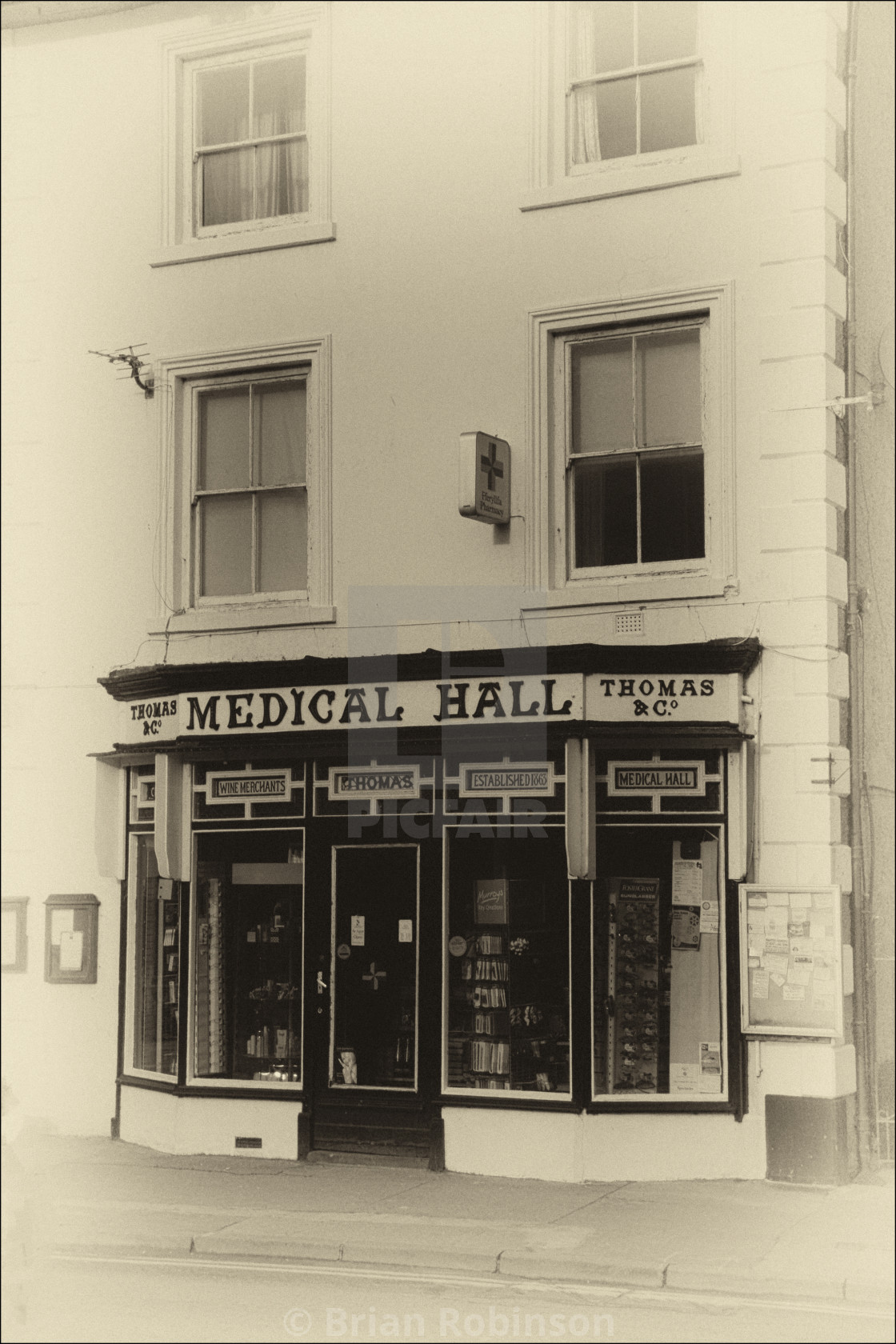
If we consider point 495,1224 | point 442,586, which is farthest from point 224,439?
point 495,1224

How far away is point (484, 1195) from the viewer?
9133 millimetres

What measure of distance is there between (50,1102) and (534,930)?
12.6 feet

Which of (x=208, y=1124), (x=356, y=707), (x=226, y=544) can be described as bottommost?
(x=208, y=1124)

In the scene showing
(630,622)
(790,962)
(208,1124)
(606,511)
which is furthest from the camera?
(208,1124)

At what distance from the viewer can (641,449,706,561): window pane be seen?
9844mm

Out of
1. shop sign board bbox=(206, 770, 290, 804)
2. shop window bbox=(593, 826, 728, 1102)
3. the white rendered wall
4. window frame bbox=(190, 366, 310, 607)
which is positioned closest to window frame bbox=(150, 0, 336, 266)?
window frame bbox=(190, 366, 310, 607)

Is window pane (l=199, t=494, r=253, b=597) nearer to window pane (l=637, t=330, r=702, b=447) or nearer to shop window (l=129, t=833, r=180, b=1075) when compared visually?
shop window (l=129, t=833, r=180, b=1075)

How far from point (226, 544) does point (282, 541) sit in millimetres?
435

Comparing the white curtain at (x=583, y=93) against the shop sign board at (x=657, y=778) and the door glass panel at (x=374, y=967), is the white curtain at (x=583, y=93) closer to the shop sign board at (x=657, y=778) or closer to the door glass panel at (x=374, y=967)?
the shop sign board at (x=657, y=778)

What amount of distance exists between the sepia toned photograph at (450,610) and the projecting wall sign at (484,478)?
44mm

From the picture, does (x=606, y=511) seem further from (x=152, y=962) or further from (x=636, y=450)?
(x=152, y=962)

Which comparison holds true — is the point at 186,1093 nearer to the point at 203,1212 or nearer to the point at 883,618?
the point at 203,1212

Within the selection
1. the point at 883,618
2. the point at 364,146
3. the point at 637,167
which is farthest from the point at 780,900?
the point at 364,146

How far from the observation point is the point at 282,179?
10.9 metres
